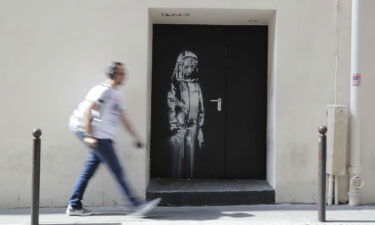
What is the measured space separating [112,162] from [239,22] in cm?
290

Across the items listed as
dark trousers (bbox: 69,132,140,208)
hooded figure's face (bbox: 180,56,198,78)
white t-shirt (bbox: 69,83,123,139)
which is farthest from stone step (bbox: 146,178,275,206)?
hooded figure's face (bbox: 180,56,198,78)

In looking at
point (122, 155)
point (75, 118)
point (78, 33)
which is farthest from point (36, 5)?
point (122, 155)

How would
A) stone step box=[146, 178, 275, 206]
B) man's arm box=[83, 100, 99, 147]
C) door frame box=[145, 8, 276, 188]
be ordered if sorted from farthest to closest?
door frame box=[145, 8, 276, 188] < stone step box=[146, 178, 275, 206] < man's arm box=[83, 100, 99, 147]

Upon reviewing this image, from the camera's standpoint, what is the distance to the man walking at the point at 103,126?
578 cm

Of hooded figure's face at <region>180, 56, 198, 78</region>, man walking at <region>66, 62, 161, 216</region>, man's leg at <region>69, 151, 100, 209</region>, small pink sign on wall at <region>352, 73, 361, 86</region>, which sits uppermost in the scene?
hooded figure's face at <region>180, 56, 198, 78</region>

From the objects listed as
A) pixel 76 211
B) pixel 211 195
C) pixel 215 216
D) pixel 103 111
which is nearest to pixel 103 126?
pixel 103 111

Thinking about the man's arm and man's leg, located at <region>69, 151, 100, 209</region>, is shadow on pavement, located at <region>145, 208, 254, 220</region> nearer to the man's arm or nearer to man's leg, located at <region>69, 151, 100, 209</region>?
man's leg, located at <region>69, 151, 100, 209</region>

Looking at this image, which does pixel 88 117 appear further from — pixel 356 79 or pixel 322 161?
pixel 356 79

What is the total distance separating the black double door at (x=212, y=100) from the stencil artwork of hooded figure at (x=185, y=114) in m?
0.01

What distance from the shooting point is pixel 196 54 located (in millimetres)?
7633

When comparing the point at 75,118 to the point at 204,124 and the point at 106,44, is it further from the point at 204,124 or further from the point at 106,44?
the point at 204,124

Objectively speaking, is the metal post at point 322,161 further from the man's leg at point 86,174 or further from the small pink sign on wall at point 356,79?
the man's leg at point 86,174

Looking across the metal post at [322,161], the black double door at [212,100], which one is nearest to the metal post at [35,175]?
the black double door at [212,100]

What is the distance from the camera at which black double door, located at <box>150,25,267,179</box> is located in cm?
762
